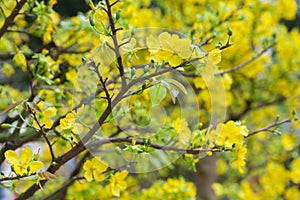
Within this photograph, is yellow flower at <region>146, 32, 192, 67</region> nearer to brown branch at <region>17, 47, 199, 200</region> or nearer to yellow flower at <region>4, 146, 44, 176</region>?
brown branch at <region>17, 47, 199, 200</region>

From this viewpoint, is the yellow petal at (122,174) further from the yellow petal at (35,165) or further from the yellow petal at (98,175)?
the yellow petal at (35,165)

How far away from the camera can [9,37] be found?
41.6 inches

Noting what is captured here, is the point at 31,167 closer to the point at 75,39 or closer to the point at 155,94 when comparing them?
the point at 155,94

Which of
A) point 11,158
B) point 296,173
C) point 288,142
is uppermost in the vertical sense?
point 288,142

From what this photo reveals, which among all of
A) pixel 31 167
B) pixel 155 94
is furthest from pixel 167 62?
pixel 31 167

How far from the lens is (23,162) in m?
0.54

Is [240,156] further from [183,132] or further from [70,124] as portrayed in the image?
[70,124]

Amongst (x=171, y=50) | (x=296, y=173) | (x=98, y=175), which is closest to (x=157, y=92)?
(x=171, y=50)

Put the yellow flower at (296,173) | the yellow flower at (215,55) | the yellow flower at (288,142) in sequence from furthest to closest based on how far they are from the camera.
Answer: the yellow flower at (288,142)
the yellow flower at (296,173)
the yellow flower at (215,55)

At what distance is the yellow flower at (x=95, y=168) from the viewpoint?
24.0 inches

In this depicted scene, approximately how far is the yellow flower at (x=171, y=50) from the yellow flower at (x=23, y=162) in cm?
19

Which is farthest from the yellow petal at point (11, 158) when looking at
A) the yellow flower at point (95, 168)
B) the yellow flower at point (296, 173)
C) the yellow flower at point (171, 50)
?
the yellow flower at point (296, 173)

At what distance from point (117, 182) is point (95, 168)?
0.05 m

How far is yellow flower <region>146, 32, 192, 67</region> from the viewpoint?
52 centimetres
